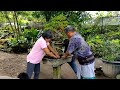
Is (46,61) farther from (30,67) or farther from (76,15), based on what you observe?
(76,15)

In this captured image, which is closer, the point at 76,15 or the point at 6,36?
the point at 76,15

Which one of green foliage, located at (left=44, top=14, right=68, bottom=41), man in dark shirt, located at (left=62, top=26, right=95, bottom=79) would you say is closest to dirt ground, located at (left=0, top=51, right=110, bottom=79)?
green foliage, located at (left=44, top=14, right=68, bottom=41)

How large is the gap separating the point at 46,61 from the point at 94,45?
3466 millimetres

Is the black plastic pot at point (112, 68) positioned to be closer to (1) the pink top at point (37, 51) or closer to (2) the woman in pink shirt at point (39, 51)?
(2) the woman in pink shirt at point (39, 51)

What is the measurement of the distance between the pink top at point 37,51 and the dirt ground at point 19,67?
1450 mm

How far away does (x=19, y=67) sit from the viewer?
627 centimetres

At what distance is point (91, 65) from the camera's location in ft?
12.3

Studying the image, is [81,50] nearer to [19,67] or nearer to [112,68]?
[112,68]

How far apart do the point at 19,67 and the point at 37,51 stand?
98.3 inches

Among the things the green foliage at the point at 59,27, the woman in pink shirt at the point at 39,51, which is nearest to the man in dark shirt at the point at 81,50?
the woman in pink shirt at the point at 39,51

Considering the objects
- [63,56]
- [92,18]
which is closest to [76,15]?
[92,18]

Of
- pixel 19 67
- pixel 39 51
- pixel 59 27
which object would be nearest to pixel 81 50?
pixel 39 51

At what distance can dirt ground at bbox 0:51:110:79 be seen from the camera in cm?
554
